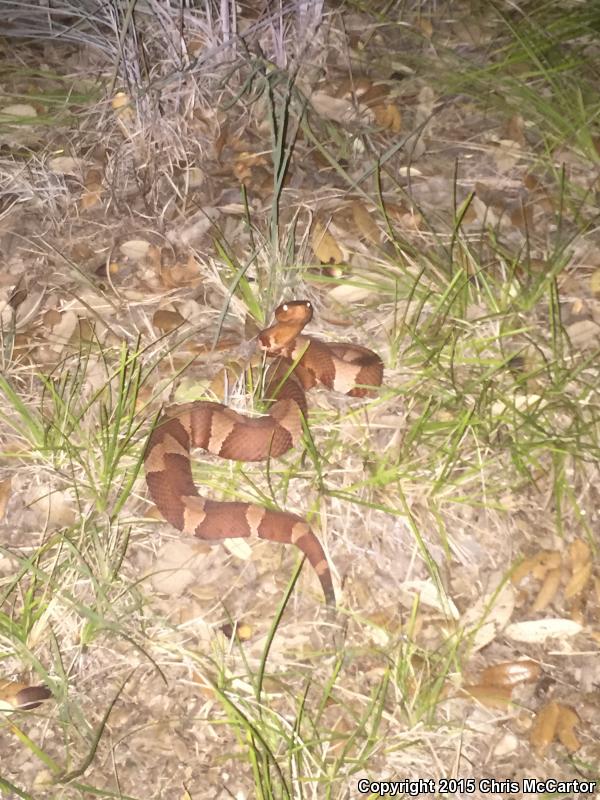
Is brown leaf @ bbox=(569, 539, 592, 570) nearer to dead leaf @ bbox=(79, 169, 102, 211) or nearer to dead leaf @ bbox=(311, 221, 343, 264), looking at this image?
dead leaf @ bbox=(311, 221, 343, 264)

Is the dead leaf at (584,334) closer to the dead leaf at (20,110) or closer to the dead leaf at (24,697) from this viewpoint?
the dead leaf at (24,697)

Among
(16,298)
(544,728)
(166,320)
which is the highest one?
(16,298)

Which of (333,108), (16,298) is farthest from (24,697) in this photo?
(333,108)

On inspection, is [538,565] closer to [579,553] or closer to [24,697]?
[579,553]

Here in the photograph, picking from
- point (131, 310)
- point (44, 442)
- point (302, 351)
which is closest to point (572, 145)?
point (302, 351)

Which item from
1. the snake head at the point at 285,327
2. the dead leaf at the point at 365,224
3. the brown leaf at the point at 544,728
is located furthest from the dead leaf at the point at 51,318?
the brown leaf at the point at 544,728
